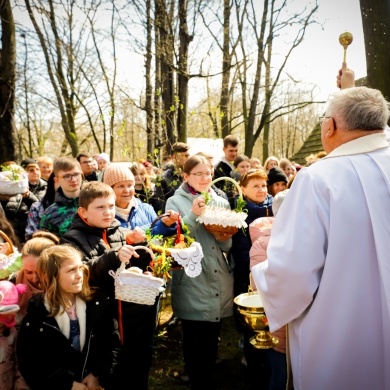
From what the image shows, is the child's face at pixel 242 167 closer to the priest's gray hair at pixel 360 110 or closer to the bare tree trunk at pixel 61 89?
the priest's gray hair at pixel 360 110

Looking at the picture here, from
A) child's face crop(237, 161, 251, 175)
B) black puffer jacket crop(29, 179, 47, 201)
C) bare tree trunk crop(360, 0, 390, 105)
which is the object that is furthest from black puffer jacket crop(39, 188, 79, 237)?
bare tree trunk crop(360, 0, 390, 105)

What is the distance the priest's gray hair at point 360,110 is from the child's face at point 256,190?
204 centimetres

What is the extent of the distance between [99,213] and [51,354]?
102 centimetres

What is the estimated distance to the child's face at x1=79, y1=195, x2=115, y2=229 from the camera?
113 inches

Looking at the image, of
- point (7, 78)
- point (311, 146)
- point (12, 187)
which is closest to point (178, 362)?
point (12, 187)

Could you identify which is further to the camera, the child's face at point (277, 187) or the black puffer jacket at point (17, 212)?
the child's face at point (277, 187)

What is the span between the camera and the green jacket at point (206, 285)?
3354 millimetres

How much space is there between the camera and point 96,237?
9.50 ft

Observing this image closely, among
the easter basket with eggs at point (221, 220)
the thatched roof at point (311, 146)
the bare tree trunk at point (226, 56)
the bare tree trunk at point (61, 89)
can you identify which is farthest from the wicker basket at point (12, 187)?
the thatched roof at point (311, 146)

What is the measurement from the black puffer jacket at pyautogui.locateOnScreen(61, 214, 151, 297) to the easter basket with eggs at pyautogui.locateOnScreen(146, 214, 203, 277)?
11cm

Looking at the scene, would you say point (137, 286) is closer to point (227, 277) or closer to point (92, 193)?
point (92, 193)

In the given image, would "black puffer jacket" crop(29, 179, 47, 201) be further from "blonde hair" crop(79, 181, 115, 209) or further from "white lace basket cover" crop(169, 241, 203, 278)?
"white lace basket cover" crop(169, 241, 203, 278)

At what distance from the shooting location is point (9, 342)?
8.32 ft

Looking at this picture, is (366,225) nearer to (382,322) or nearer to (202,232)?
(382,322)
